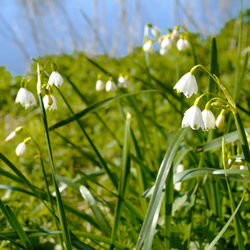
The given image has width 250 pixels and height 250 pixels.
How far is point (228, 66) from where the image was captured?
4648 millimetres

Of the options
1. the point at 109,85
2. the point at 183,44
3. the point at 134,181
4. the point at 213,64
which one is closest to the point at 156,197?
the point at 213,64

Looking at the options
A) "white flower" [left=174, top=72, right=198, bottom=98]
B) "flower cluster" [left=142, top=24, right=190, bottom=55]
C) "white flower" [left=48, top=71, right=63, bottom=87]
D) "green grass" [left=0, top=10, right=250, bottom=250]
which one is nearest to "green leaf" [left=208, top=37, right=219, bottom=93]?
"green grass" [left=0, top=10, right=250, bottom=250]

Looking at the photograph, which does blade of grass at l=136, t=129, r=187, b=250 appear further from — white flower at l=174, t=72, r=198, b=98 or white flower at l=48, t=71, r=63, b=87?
white flower at l=48, t=71, r=63, b=87

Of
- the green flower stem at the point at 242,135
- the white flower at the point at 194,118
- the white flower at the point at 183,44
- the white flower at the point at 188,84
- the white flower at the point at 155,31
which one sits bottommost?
the green flower stem at the point at 242,135

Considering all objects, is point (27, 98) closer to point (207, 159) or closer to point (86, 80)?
point (207, 159)

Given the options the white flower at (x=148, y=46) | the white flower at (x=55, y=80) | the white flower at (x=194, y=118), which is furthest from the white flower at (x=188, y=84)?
the white flower at (x=148, y=46)

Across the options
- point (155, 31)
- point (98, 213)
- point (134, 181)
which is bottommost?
point (134, 181)

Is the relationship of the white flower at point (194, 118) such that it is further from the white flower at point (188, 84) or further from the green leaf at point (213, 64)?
the green leaf at point (213, 64)

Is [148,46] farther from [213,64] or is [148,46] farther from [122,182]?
[122,182]

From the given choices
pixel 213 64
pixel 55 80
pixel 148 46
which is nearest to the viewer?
pixel 55 80

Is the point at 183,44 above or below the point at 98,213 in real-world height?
above

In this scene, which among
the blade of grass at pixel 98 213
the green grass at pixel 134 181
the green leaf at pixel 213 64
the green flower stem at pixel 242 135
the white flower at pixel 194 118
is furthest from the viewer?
the blade of grass at pixel 98 213

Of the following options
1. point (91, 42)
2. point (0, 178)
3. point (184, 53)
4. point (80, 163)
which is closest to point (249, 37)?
point (184, 53)

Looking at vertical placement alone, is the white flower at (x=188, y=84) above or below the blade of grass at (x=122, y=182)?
above
